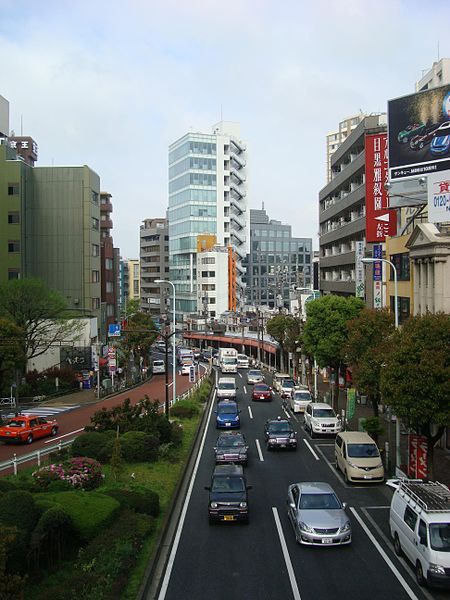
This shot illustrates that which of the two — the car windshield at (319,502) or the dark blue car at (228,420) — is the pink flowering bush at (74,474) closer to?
the car windshield at (319,502)

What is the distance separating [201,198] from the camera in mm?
130375

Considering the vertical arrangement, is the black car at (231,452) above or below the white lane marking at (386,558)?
above

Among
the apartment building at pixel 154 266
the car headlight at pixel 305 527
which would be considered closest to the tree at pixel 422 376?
the car headlight at pixel 305 527

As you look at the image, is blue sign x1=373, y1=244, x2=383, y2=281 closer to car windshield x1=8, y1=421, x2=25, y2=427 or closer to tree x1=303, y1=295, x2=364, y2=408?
tree x1=303, y1=295, x2=364, y2=408

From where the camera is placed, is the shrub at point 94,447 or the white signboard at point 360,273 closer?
the shrub at point 94,447

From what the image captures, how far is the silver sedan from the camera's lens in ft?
54.0

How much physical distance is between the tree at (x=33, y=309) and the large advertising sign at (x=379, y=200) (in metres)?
27.2

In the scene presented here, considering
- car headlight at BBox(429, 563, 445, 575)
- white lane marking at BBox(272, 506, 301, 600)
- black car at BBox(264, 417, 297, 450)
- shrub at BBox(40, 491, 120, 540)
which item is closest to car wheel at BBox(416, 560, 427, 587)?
car headlight at BBox(429, 563, 445, 575)

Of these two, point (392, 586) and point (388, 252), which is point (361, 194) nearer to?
point (388, 252)

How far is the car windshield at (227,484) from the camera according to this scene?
19672mm

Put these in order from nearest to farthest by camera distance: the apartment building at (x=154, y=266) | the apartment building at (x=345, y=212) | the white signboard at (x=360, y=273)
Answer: the white signboard at (x=360, y=273), the apartment building at (x=345, y=212), the apartment building at (x=154, y=266)

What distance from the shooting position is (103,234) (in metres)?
91.1

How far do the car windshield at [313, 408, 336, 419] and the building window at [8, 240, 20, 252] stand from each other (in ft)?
149

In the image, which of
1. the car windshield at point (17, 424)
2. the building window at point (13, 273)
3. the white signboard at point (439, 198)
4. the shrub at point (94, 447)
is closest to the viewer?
the shrub at point (94, 447)
